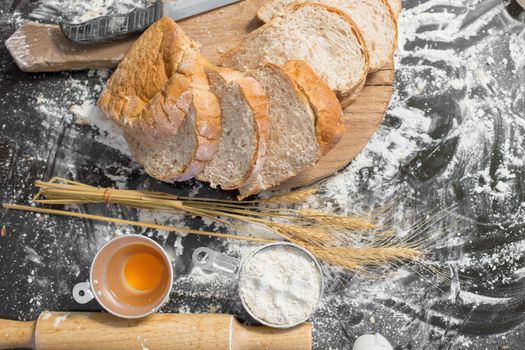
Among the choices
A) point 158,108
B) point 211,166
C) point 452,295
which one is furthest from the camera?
point 452,295

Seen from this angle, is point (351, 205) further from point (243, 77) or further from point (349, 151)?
point (243, 77)

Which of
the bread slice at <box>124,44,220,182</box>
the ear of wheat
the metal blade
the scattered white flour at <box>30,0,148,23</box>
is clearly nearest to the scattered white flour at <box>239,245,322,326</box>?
the ear of wheat

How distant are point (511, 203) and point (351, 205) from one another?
2.82ft

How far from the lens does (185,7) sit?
2.86m

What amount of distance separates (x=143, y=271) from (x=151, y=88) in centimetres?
89

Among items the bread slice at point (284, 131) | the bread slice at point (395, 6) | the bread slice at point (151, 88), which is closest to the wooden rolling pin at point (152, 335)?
the bread slice at point (284, 131)

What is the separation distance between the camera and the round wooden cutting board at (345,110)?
2.81 meters

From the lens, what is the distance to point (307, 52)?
269 cm

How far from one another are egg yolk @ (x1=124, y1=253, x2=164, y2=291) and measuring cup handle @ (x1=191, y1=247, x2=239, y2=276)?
23 cm

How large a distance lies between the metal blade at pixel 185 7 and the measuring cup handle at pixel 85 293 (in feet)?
4.61

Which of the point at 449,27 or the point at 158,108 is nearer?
the point at 158,108

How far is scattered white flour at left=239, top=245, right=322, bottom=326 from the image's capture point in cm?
265

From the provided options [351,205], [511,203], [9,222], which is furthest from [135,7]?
[511,203]

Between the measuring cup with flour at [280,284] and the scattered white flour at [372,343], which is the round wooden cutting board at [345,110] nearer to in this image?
the measuring cup with flour at [280,284]
